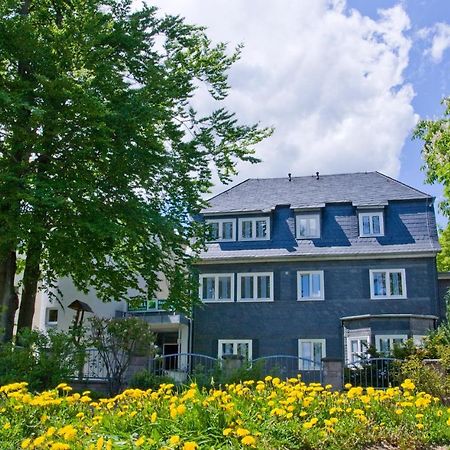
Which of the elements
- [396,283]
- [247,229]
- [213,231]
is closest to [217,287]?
[247,229]

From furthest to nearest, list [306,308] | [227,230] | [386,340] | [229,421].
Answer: [227,230] → [306,308] → [386,340] → [229,421]

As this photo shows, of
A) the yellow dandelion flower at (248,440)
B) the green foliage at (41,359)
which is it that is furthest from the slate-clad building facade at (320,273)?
the yellow dandelion flower at (248,440)

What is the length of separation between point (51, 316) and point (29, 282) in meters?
11.4

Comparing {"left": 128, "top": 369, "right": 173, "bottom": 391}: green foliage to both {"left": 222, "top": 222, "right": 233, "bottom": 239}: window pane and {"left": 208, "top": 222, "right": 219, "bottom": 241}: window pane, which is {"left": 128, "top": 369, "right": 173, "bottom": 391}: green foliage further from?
{"left": 222, "top": 222, "right": 233, "bottom": 239}: window pane

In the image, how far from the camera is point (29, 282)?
1847 cm

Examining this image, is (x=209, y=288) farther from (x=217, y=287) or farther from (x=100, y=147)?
(x=100, y=147)

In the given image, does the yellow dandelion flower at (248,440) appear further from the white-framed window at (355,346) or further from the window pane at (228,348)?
the window pane at (228,348)

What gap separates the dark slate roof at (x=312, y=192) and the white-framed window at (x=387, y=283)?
3555 mm

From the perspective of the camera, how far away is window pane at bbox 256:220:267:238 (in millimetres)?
29766

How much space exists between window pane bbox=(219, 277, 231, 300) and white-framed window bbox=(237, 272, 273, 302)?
525 millimetres

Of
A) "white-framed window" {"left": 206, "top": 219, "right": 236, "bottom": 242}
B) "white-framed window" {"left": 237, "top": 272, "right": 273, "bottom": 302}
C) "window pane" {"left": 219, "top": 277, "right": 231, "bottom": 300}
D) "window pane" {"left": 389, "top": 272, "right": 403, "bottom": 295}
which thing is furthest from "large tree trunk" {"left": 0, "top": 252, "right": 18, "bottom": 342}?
"window pane" {"left": 389, "top": 272, "right": 403, "bottom": 295}

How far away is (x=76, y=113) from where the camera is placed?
15.8 metres

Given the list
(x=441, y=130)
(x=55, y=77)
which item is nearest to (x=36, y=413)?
(x=55, y=77)

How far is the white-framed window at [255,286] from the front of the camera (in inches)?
1116
